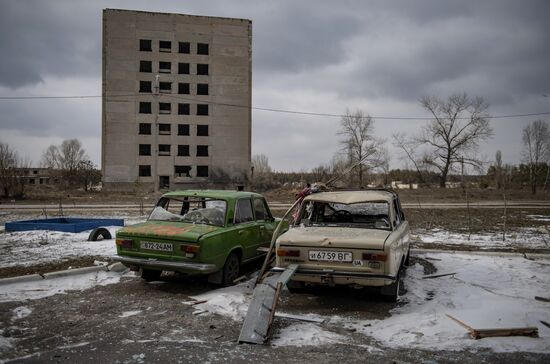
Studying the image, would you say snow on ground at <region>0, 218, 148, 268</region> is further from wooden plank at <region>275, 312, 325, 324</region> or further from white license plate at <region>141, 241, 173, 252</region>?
wooden plank at <region>275, 312, 325, 324</region>

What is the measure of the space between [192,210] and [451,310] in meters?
4.55

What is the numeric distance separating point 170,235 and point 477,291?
495 cm

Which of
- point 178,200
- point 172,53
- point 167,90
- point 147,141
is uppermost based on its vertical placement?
point 172,53

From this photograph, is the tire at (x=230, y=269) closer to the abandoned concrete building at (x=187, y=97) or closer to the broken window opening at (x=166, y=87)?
the abandoned concrete building at (x=187, y=97)

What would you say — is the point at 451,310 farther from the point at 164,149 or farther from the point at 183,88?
the point at 183,88

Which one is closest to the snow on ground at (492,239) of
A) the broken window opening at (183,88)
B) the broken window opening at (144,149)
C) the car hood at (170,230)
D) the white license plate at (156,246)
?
the car hood at (170,230)

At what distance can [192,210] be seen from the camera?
25.2 feet

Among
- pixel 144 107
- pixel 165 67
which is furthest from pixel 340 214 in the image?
pixel 165 67

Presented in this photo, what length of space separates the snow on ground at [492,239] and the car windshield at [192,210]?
699 cm

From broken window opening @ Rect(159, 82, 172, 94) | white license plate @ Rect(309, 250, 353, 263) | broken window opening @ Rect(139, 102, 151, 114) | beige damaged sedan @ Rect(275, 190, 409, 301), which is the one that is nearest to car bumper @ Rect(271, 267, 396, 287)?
beige damaged sedan @ Rect(275, 190, 409, 301)

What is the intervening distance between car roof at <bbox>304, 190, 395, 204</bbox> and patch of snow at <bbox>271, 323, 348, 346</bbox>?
245cm

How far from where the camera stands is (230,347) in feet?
14.6

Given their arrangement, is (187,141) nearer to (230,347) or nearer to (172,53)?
(172,53)

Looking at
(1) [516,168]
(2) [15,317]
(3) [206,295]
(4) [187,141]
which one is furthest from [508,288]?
(1) [516,168]
